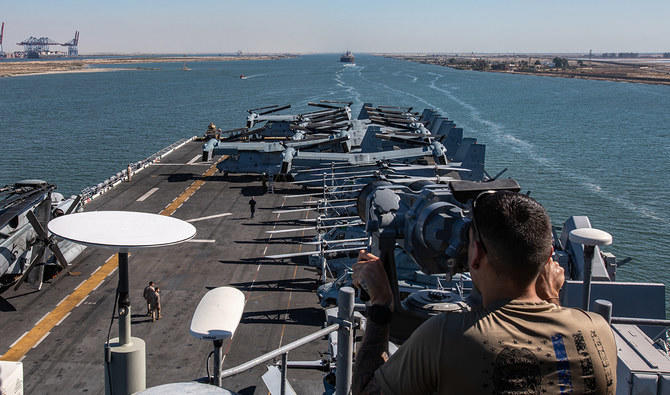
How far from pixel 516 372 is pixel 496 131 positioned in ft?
280

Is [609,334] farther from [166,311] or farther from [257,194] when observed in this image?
[257,194]

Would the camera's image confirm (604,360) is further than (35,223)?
No

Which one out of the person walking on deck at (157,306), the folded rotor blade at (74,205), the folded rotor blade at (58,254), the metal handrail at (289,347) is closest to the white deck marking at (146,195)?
the folded rotor blade at (74,205)

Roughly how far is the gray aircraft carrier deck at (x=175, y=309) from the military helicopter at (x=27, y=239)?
863 mm

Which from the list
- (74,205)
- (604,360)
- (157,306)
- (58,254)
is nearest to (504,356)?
(604,360)

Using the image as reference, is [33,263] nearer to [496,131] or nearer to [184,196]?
[184,196]

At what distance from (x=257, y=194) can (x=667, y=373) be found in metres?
39.1

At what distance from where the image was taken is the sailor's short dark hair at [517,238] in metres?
3.14

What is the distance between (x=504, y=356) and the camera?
2.92 meters

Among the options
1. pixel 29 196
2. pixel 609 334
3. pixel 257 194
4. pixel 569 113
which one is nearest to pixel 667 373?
pixel 609 334

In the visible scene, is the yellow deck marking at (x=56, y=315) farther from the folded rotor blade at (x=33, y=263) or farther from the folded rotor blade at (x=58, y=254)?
the folded rotor blade at (x=33, y=263)

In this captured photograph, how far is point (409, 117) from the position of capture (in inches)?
2468

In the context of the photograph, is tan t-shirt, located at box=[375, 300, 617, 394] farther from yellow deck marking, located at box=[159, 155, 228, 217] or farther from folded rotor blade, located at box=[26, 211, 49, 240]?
yellow deck marking, located at box=[159, 155, 228, 217]

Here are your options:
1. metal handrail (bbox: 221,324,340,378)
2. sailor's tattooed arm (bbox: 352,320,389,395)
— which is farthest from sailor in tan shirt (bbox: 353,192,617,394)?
metal handrail (bbox: 221,324,340,378)
